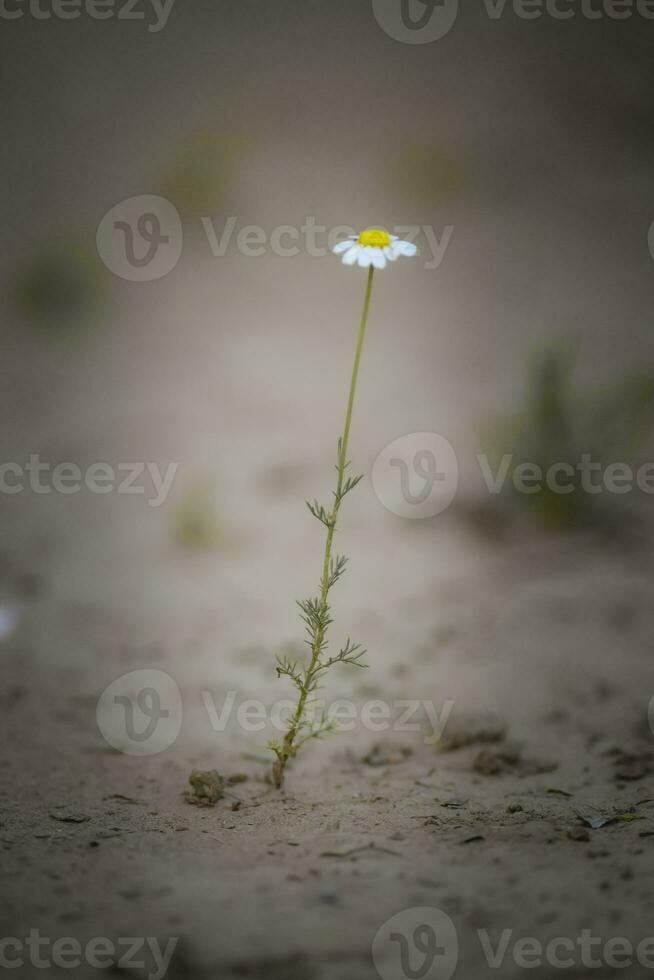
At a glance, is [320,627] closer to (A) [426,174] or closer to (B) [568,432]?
(B) [568,432]

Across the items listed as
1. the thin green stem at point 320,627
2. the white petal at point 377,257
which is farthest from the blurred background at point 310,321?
the white petal at point 377,257

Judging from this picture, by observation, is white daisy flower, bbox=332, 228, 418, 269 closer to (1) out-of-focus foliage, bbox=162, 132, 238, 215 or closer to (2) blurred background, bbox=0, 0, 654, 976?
(2) blurred background, bbox=0, 0, 654, 976

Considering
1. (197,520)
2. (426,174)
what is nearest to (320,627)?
(197,520)

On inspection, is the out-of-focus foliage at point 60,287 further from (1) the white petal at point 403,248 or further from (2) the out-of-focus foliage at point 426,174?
(1) the white petal at point 403,248

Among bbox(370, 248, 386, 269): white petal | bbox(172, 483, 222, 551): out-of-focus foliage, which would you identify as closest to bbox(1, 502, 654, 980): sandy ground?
bbox(172, 483, 222, 551): out-of-focus foliage

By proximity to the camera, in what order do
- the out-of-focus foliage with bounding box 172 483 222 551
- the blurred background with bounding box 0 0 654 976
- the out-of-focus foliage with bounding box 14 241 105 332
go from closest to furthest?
the blurred background with bounding box 0 0 654 976 < the out-of-focus foliage with bounding box 172 483 222 551 < the out-of-focus foliage with bounding box 14 241 105 332

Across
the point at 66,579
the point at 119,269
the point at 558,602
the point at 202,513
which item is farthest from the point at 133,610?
the point at 119,269
